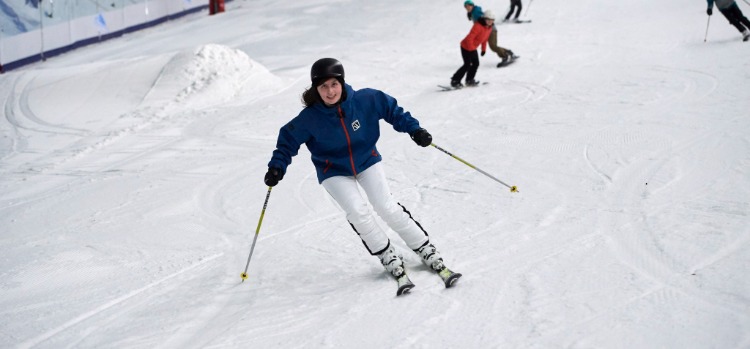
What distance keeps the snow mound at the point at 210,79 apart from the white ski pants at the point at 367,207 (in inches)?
287

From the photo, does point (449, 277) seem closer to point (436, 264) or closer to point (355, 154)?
point (436, 264)

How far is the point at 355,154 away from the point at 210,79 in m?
7.95

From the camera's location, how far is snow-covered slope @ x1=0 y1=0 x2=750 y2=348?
11.3 feet

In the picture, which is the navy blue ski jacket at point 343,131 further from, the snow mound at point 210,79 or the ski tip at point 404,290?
the snow mound at point 210,79

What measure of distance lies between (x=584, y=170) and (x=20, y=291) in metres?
4.68

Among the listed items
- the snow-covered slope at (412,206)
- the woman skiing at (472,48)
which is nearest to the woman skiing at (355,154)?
the snow-covered slope at (412,206)

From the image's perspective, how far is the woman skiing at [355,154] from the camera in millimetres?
3752

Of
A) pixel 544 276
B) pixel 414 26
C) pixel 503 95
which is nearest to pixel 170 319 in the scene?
pixel 544 276

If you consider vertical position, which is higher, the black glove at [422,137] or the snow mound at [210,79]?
the black glove at [422,137]

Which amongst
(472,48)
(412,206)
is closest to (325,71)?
(412,206)

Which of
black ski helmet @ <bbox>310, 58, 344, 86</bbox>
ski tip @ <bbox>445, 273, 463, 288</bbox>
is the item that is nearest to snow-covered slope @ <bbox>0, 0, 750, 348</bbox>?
ski tip @ <bbox>445, 273, 463, 288</bbox>

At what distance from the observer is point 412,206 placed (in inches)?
217

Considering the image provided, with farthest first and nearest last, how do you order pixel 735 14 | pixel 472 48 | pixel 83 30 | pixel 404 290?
1. pixel 83 30
2. pixel 735 14
3. pixel 472 48
4. pixel 404 290

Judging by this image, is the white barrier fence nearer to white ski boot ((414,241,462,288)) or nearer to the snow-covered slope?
the snow-covered slope
